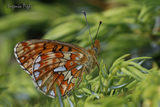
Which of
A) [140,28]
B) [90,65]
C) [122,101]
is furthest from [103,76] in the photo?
[140,28]

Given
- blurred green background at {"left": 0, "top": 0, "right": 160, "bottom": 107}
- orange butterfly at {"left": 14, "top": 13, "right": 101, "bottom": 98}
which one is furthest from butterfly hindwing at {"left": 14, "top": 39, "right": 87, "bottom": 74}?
blurred green background at {"left": 0, "top": 0, "right": 160, "bottom": 107}

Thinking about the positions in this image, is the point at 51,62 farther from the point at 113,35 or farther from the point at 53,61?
the point at 113,35

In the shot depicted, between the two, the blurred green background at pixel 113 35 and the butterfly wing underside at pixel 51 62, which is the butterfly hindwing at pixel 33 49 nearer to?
the butterfly wing underside at pixel 51 62

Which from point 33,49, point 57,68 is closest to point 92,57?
point 57,68

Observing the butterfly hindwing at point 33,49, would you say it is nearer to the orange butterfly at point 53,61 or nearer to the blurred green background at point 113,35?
the orange butterfly at point 53,61

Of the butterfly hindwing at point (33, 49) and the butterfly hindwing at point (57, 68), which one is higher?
the butterfly hindwing at point (33, 49)

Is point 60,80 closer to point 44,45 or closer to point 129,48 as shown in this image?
point 44,45

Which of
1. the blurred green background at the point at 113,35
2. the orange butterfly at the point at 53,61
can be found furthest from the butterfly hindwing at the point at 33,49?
the blurred green background at the point at 113,35
